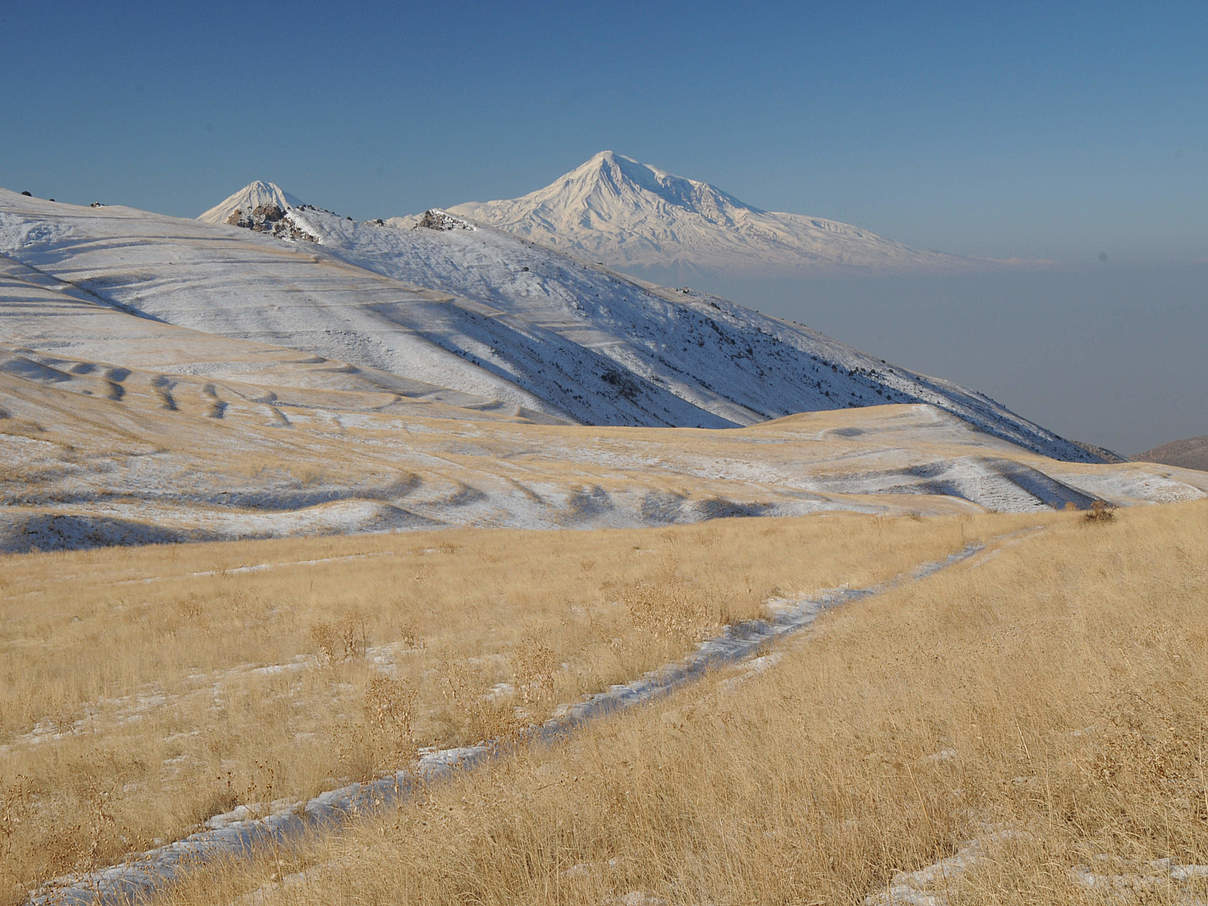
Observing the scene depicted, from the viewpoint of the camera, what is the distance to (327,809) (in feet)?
26.6

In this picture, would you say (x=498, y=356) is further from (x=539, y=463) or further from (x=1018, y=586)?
(x=1018, y=586)

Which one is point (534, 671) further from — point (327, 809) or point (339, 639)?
point (339, 639)

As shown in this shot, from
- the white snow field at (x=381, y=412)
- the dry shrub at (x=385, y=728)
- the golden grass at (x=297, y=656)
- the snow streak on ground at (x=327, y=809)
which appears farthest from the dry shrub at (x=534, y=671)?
the white snow field at (x=381, y=412)

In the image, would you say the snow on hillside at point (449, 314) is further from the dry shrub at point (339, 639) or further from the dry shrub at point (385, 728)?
the dry shrub at point (385, 728)

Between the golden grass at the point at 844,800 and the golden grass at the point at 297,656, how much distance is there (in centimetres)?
214

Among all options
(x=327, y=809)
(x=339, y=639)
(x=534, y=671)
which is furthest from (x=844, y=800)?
(x=339, y=639)

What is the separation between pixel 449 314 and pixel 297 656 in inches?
5026

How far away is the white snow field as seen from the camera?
4447 centimetres

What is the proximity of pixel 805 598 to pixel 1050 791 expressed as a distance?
13437 millimetres

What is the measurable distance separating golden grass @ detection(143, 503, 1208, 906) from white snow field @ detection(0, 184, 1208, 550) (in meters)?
35.2

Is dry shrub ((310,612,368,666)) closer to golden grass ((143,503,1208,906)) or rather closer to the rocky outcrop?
golden grass ((143,503,1208,906))

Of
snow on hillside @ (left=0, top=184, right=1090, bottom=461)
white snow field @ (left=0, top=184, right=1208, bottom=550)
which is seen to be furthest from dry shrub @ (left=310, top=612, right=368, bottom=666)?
snow on hillside @ (left=0, top=184, right=1090, bottom=461)

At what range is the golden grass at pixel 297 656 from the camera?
8.64 metres

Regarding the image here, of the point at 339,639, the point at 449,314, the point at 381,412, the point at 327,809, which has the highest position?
the point at 449,314
